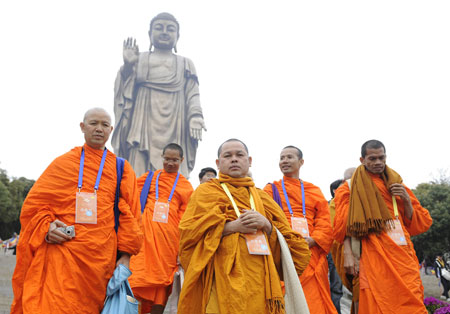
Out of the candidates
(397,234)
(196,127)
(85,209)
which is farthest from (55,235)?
(196,127)

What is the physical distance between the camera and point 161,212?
185 inches

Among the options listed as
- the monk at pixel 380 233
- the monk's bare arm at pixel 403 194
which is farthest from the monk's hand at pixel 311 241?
the monk's bare arm at pixel 403 194

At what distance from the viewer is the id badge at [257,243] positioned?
2701 millimetres

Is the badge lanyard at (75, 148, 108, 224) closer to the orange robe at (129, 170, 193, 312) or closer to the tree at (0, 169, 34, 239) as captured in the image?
the orange robe at (129, 170, 193, 312)

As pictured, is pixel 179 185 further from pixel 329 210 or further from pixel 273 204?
pixel 273 204

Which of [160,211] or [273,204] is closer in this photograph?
[273,204]

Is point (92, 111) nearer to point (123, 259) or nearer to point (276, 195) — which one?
point (123, 259)

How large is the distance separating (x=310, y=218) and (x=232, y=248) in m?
1.92

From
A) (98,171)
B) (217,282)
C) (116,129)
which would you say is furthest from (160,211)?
(116,129)

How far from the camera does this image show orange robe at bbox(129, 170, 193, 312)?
4.38 m

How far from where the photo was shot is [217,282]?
2.63 meters

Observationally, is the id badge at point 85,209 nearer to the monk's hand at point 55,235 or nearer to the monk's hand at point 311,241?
the monk's hand at point 55,235

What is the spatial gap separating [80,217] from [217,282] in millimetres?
1144

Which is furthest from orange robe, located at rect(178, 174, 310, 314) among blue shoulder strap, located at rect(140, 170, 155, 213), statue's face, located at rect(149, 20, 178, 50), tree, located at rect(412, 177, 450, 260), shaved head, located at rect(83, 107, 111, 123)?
tree, located at rect(412, 177, 450, 260)
